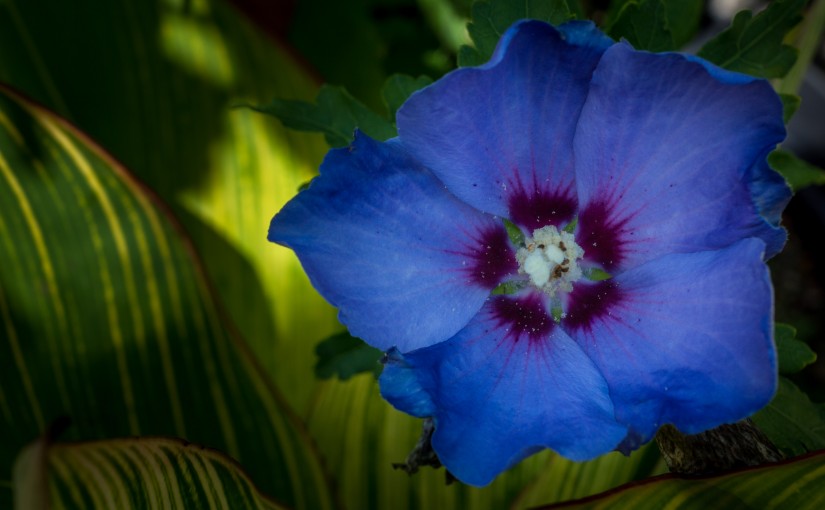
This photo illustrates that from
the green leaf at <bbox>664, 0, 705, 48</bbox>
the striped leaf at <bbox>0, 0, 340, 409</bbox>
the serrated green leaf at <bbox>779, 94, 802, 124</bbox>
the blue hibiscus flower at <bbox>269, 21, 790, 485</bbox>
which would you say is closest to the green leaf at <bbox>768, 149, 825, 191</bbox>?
the serrated green leaf at <bbox>779, 94, 802, 124</bbox>

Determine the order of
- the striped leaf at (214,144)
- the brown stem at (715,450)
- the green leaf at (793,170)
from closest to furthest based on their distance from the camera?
the brown stem at (715,450) → the green leaf at (793,170) → the striped leaf at (214,144)

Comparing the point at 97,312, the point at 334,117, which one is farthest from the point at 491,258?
the point at 97,312

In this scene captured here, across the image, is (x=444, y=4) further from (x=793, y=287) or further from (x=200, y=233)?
(x=793, y=287)

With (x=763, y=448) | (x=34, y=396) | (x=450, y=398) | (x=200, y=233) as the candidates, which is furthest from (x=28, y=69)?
(x=763, y=448)

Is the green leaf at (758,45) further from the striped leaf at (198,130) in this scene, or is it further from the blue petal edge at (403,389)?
the striped leaf at (198,130)

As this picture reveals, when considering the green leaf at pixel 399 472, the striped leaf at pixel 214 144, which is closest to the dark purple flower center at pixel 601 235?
the green leaf at pixel 399 472

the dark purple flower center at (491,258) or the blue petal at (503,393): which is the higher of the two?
the dark purple flower center at (491,258)
